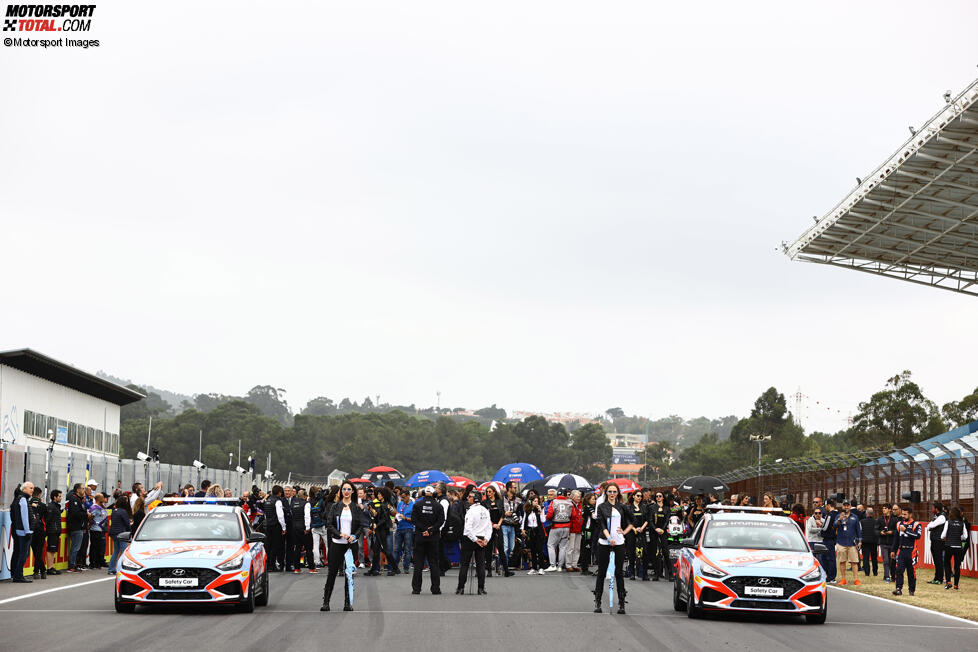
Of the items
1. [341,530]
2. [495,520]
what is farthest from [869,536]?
[341,530]

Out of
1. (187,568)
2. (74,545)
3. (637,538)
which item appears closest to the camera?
(187,568)

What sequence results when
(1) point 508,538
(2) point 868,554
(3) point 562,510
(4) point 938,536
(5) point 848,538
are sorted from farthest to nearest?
(2) point 868,554 → (1) point 508,538 → (3) point 562,510 → (5) point 848,538 → (4) point 938,536

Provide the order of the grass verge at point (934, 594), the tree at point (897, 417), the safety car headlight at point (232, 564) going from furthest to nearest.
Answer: the tree at point (897, 417) < the grass verge at point (934, 594) < the safety car headlight at point (232, 564)

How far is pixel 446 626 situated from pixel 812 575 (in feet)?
16.0

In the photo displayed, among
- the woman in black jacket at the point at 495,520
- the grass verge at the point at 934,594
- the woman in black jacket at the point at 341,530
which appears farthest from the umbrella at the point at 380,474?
the woman in black jacket at the point at 341,530

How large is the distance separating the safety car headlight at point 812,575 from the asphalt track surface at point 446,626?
59 centimetres

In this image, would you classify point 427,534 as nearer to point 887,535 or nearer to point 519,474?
point 887,535

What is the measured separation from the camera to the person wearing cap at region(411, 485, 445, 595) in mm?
19625

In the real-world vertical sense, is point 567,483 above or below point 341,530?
above

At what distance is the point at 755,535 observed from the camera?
55.4 ft

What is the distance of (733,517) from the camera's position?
1730cm

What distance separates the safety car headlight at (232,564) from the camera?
51.5 feet

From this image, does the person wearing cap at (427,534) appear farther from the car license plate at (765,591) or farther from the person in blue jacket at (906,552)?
the person in blue jacket at (906,552)

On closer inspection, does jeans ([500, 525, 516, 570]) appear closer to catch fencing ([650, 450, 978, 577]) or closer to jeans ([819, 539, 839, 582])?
jeans ([819, 539, 839, 582])
